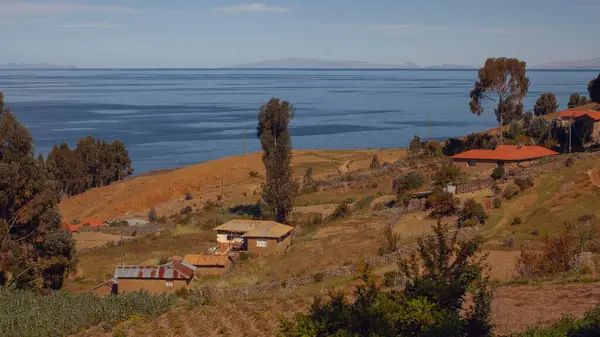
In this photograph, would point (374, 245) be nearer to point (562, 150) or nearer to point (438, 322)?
point (438, 322)

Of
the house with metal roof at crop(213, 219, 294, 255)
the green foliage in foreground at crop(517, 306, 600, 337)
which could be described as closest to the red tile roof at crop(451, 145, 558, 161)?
the house with metal roof at crop(213, 219, 294, 255)

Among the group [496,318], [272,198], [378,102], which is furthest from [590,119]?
[378,102]

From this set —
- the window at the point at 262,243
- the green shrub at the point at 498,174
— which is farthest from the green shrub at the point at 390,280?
the green shrub at the point at 498,174

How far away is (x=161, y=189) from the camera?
5300cm

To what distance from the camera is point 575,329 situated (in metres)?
11.3

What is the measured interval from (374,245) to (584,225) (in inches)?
280

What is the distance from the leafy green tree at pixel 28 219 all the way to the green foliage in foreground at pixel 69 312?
16.2ft

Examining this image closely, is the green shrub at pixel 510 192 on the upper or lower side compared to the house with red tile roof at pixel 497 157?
lower

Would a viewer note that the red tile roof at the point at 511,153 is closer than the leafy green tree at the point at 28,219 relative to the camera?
No

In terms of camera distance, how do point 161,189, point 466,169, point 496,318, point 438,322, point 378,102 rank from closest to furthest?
point 438,322 < point 496,318 < point 466,169 < point 161,189 < point 378,102

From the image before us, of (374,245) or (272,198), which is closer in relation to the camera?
(374,245)

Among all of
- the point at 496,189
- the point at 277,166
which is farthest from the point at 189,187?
the point at 496,189

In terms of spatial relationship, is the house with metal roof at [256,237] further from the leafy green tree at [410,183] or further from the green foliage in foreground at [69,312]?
the green foliage in foreground at [69,312]

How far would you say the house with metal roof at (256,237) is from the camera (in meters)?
28.5
